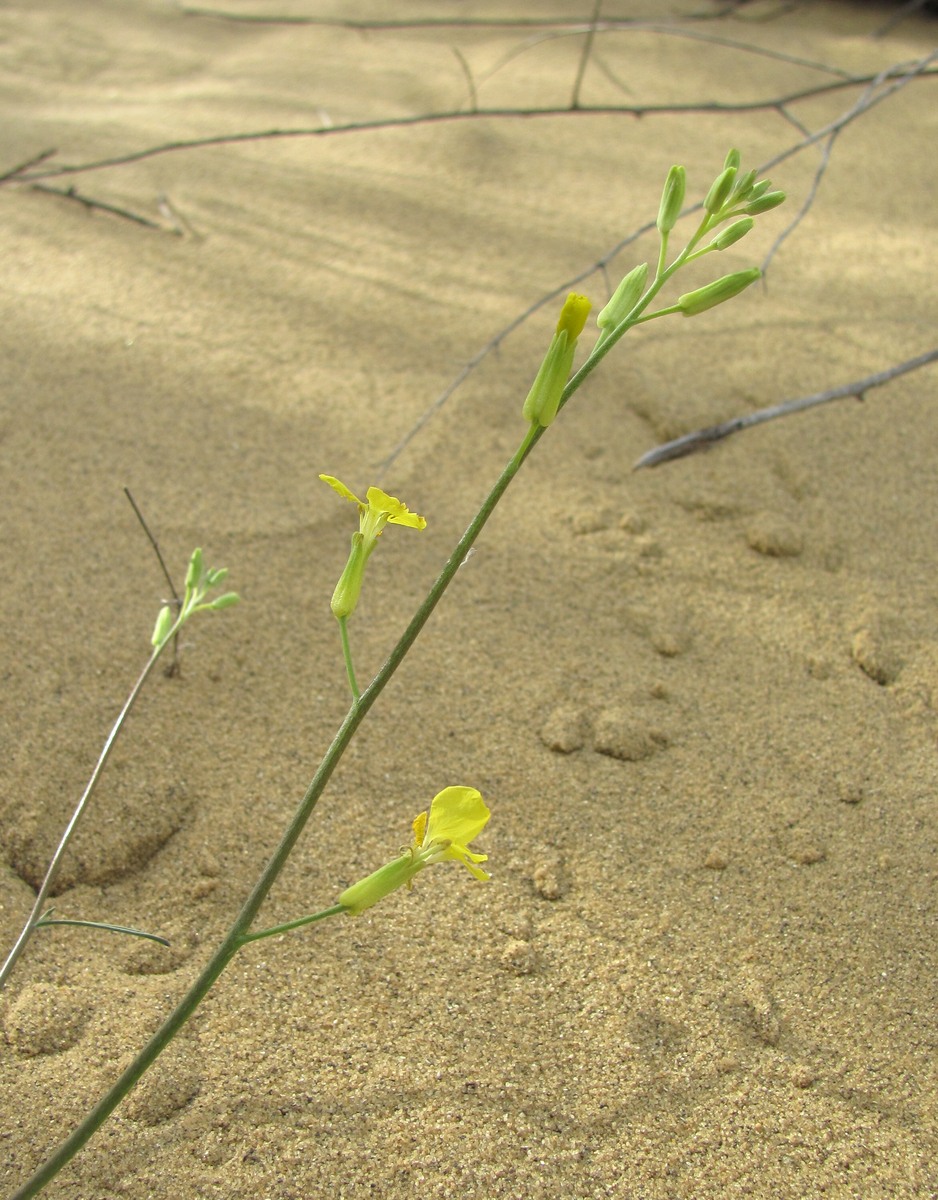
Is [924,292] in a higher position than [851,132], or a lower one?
lower

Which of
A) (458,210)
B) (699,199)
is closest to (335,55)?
(458,210)

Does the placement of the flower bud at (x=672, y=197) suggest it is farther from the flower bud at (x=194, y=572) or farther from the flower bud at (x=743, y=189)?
the flower bud at (x=194, y=572)

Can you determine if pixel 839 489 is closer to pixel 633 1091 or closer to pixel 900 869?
pixel 900 869

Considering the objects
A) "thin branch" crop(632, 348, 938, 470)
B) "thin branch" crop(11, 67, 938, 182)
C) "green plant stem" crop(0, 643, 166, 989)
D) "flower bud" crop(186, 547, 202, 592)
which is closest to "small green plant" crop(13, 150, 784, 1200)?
"green plant stem" crop(0, 643, 166, 989)

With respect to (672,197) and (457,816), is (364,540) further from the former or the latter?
(672,197)

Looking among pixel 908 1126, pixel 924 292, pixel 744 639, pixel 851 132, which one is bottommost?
pixel 908 1126

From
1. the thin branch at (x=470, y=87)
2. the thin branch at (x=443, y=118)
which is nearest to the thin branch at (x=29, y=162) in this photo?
the thin branch at (x=443, y=118)

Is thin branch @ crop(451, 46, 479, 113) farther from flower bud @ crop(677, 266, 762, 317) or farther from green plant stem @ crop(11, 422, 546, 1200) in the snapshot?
green plant stem @ crop(11, 422, 546, 1200)
